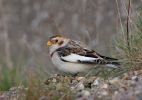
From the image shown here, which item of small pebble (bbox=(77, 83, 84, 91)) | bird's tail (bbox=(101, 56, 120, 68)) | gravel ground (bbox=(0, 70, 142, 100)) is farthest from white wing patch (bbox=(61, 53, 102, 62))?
small pebble (bbox=(77, 83, 84, 91))

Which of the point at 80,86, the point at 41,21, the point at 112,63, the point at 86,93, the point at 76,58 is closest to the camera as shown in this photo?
the point at 86,93

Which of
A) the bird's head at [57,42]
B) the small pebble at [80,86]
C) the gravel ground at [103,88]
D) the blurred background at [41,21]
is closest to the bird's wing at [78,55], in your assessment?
the bird's head at [57,42]

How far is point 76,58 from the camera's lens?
7059 millimetres

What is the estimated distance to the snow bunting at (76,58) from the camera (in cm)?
691

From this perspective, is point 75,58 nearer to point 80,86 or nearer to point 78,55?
point 78,55

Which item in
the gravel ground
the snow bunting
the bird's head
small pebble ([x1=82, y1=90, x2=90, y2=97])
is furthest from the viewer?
the bird's head

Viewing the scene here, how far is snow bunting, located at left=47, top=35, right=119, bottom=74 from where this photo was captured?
6.91 meters

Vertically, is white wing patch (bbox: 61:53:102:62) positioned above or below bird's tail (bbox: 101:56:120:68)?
above

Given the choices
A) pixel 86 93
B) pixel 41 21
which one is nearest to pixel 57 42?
pixel 86 93

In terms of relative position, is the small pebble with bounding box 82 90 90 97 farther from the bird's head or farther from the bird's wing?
the bird's head

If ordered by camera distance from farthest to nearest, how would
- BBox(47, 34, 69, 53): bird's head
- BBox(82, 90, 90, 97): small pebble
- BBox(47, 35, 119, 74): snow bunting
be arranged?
BBox(47, 34, 69, 53): bird's head
BBox(47, 35, 119, 74): snow bunting
BBox(82, 90, 90, 97): small pebble

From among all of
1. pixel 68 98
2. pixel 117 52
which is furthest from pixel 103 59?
pixel 68 98

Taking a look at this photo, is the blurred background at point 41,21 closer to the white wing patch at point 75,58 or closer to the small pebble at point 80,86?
the white wing patch at point 75,58

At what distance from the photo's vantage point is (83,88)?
6.23 m
